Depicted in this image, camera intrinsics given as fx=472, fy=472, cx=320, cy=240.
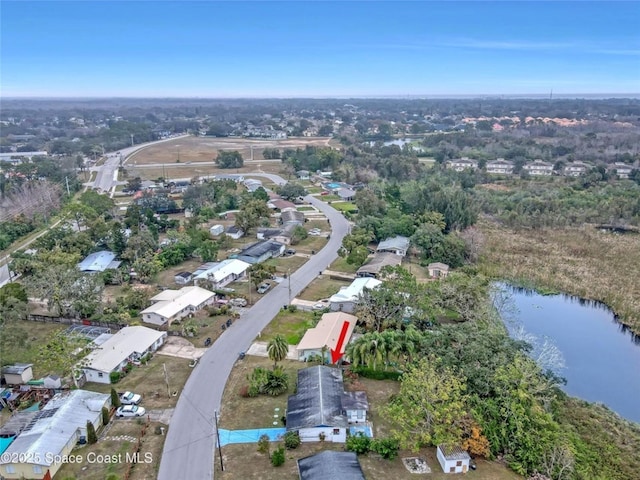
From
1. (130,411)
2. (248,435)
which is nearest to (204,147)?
(130,411)

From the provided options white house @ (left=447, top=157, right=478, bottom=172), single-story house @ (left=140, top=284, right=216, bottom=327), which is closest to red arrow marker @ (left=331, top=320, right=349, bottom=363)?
single-story house @ (left=140, top=284, right=216, bottom=327)

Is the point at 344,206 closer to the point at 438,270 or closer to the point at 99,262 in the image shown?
the point at 438,270

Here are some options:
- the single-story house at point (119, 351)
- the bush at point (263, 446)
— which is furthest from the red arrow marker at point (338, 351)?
the single-story house at point (119, 351)

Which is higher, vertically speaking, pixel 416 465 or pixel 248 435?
pixel 248 435

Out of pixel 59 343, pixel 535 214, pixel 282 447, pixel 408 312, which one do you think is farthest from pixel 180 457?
pixel 535 214

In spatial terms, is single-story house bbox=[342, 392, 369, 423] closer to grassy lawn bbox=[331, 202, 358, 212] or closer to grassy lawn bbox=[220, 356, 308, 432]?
grassy lawn bbox=[220, 356, 308, 432]

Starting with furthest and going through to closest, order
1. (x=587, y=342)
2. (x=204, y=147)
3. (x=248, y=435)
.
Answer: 1. (x=204, y=147)
2. (x=587, y=342)
3. (x=248, y=435)
